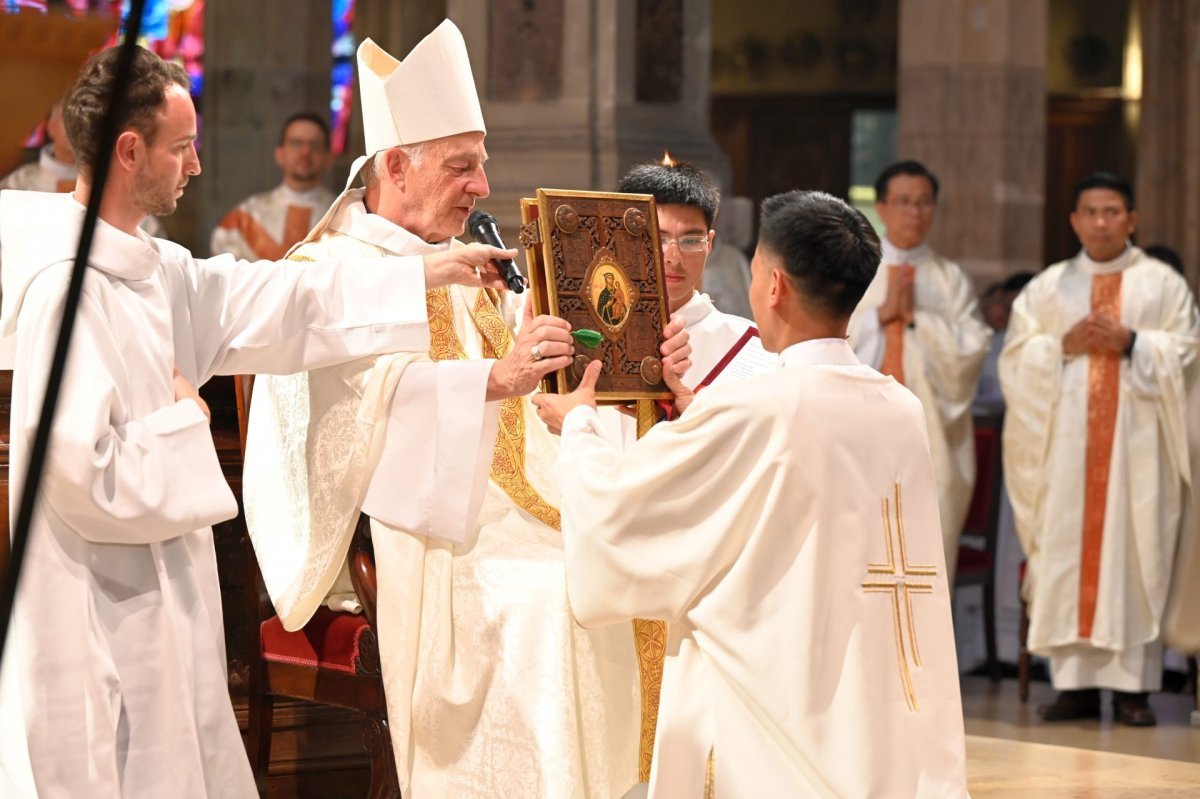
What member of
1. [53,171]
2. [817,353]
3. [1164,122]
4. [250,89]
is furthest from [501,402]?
[1164,122]

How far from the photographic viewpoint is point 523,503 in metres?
3.98

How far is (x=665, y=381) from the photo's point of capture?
347cm

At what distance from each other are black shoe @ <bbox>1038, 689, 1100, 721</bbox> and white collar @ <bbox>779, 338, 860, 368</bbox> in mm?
4383

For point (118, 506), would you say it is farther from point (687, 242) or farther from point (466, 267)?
point (687, 242)

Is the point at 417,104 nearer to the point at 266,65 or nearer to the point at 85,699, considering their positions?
the point at 85,699

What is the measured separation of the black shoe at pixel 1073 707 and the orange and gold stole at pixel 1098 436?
0.34 metres

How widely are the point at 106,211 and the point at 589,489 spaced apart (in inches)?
37.6

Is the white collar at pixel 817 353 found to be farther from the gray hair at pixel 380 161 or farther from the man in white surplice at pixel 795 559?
the gray hair at pixel 380 161

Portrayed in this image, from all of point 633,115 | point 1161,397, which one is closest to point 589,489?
point 1161,397

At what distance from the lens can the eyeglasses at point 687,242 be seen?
14.0 feet

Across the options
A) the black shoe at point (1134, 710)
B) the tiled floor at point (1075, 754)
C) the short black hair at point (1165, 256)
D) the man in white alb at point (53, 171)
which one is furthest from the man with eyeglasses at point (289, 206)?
the black shoe at point (1134, 710)

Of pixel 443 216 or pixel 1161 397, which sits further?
pixel 1161 397

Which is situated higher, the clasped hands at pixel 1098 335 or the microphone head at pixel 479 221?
the microphone head at pixel 479 221

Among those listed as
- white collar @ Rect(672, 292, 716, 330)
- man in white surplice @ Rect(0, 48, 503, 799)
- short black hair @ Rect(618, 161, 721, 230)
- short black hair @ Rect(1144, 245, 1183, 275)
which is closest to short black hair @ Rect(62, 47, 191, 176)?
man in white surplice @ Rect(0, 48, 503, 799)
